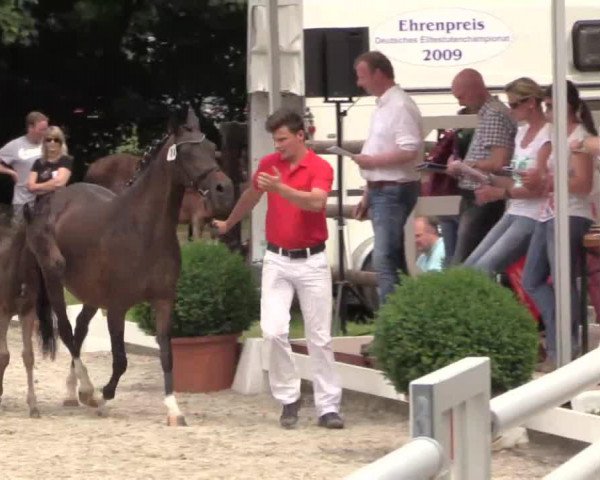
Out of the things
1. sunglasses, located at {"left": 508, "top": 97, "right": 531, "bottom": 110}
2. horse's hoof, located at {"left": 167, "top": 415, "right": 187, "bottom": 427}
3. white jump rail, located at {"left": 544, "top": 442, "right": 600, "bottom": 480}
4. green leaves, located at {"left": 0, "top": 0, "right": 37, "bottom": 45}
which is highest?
green leaves, located at {"left": 0, "top": 0, "right": 37, "bottom": 45}

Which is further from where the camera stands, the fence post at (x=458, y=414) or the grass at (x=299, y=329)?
the grass at (x=299, y=329)

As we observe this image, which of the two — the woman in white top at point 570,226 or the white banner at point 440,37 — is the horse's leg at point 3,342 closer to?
the woman in white top at point 570,226

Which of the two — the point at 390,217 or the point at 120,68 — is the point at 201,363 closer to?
the point at 390,217

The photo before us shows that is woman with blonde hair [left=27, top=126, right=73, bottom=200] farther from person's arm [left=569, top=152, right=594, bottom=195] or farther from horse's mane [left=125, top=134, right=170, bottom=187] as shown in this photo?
person's arm [left=569, top=152, right=594, bottom=195]

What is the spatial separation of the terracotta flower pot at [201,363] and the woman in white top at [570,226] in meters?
2.31

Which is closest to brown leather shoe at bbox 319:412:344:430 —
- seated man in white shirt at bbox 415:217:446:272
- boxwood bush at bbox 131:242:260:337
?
boxwood bush at bbox 131:242:260:337

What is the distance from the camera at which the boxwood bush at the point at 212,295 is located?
33.7 ft

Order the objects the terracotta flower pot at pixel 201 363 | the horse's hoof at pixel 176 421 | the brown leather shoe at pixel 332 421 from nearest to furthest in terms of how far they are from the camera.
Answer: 1. the brown leather shoe at pixel 332 421
2. the horse's hoof at pixel 176 421
3. the terracotta flower pot at pixel 201 363

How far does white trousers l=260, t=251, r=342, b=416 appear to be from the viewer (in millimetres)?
8711

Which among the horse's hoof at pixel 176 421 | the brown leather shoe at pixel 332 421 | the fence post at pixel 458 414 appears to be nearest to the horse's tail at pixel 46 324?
the horse's hoof at pixel 176 421

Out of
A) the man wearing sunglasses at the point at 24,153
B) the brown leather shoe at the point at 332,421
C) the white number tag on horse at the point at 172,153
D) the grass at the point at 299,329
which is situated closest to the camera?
the brown leather shoe at the point at 332,421

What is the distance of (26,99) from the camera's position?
24609 millimetres

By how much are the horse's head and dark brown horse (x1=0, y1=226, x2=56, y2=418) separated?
47.6 inches

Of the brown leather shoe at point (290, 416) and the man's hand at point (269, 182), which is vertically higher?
the man's hand at point (269, 182)
